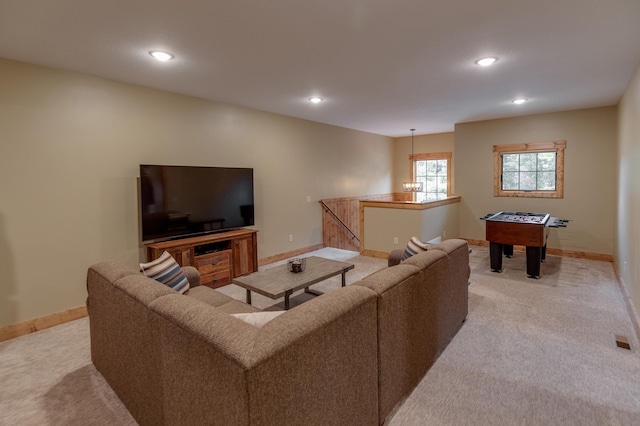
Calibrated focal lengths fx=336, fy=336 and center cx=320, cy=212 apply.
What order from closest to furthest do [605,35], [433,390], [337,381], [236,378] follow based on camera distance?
[236,378] < [337,381] < [433,390] < [605,35]

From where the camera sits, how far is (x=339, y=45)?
114 inches

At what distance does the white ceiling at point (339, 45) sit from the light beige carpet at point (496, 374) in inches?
99.9

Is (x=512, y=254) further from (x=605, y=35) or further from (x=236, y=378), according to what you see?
(x=236, y=378)

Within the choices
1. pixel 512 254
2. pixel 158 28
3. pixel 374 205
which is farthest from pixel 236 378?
pixel 512 254

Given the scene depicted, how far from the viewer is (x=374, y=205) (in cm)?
614

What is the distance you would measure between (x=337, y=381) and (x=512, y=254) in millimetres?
5429

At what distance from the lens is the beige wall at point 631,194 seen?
3.26 m

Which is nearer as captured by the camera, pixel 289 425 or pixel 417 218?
pixel 289 425

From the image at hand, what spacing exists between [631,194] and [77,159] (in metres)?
5.93

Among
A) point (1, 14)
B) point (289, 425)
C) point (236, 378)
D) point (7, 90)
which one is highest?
point (1, 14)

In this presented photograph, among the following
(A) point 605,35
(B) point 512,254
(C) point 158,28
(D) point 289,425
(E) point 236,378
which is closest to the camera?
(E) point 236,378

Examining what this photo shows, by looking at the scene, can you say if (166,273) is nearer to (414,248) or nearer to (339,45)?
(414,248)

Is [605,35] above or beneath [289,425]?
above

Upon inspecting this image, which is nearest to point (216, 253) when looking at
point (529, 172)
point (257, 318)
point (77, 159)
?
point (77, 159)
